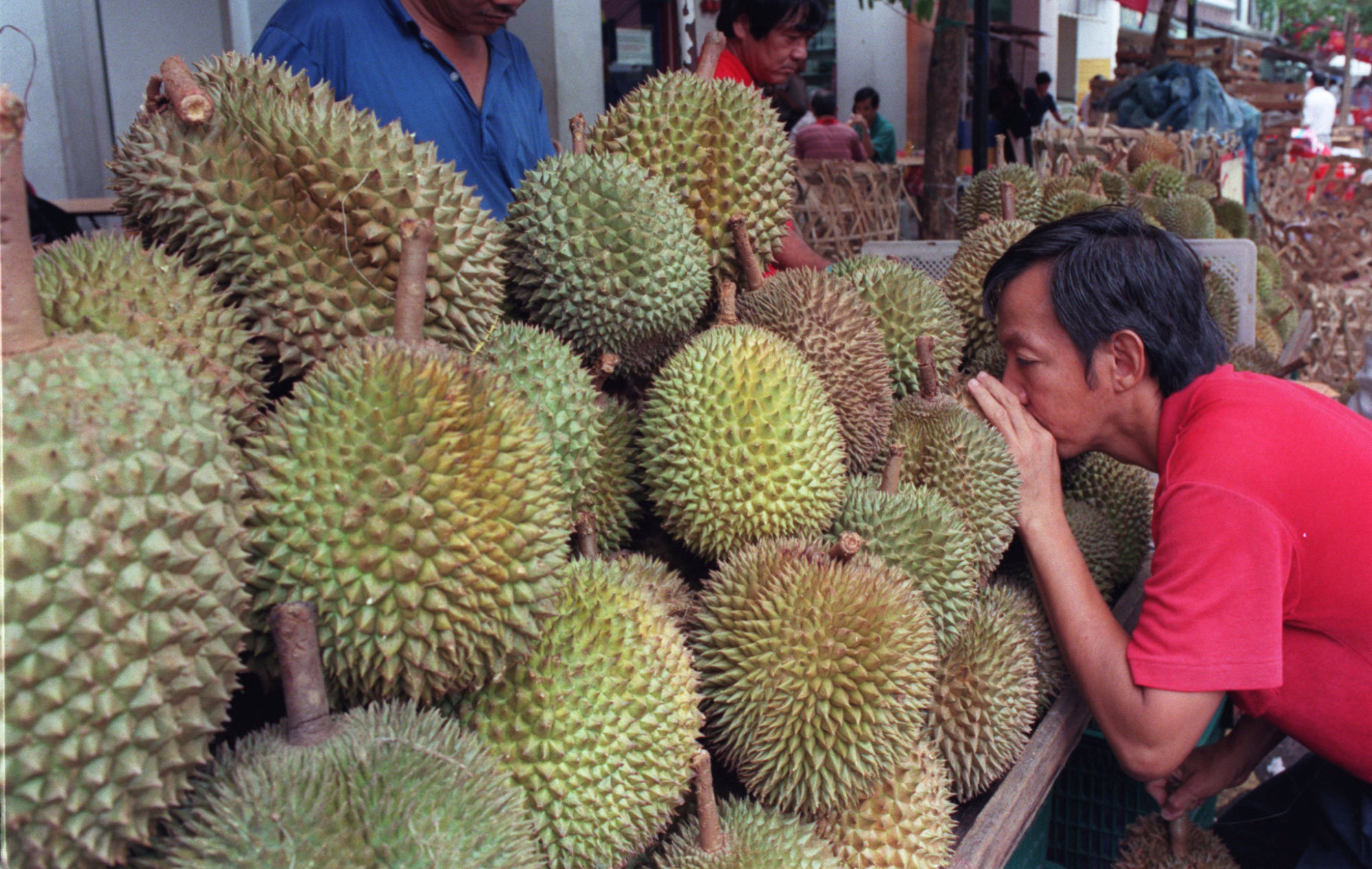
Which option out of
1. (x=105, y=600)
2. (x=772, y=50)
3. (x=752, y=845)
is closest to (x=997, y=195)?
(x=772, y=50)

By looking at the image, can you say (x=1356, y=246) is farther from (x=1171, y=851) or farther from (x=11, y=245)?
(x=11, y=245)

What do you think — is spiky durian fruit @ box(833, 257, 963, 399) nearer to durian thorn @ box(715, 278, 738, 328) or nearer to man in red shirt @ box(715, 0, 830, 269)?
durian thorn @ box(715, 278, 738, 328)

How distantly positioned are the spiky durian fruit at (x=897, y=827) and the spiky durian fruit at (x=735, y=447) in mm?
483

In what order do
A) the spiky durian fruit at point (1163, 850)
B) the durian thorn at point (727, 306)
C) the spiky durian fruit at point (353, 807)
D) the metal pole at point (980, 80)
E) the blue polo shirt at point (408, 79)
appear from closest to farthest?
the spiky durian fruit at point (353, 807), the durian thorn at point (727, 306), the spiky durian fruit at point (1163, 850), the blue polo shirt at point (408, 79), the metal pole at point (980, 80)

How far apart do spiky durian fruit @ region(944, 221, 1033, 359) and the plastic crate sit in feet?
4.07

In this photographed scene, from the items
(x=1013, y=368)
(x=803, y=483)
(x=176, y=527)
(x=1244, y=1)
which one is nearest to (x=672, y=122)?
(x=803, y=483)

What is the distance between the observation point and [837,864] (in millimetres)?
1479

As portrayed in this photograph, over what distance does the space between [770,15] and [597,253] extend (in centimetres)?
295

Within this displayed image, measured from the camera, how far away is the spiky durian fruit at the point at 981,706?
6.01ft

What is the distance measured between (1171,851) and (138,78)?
21.3 ft

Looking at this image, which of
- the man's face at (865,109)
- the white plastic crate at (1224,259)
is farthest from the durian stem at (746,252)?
the man's face at (865,109)

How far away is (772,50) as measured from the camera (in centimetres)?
434

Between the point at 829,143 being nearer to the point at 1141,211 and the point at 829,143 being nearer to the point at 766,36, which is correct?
the point at 766,36

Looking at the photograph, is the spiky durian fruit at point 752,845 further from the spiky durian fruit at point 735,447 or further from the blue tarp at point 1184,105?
the blue tarp at point 1184,105
